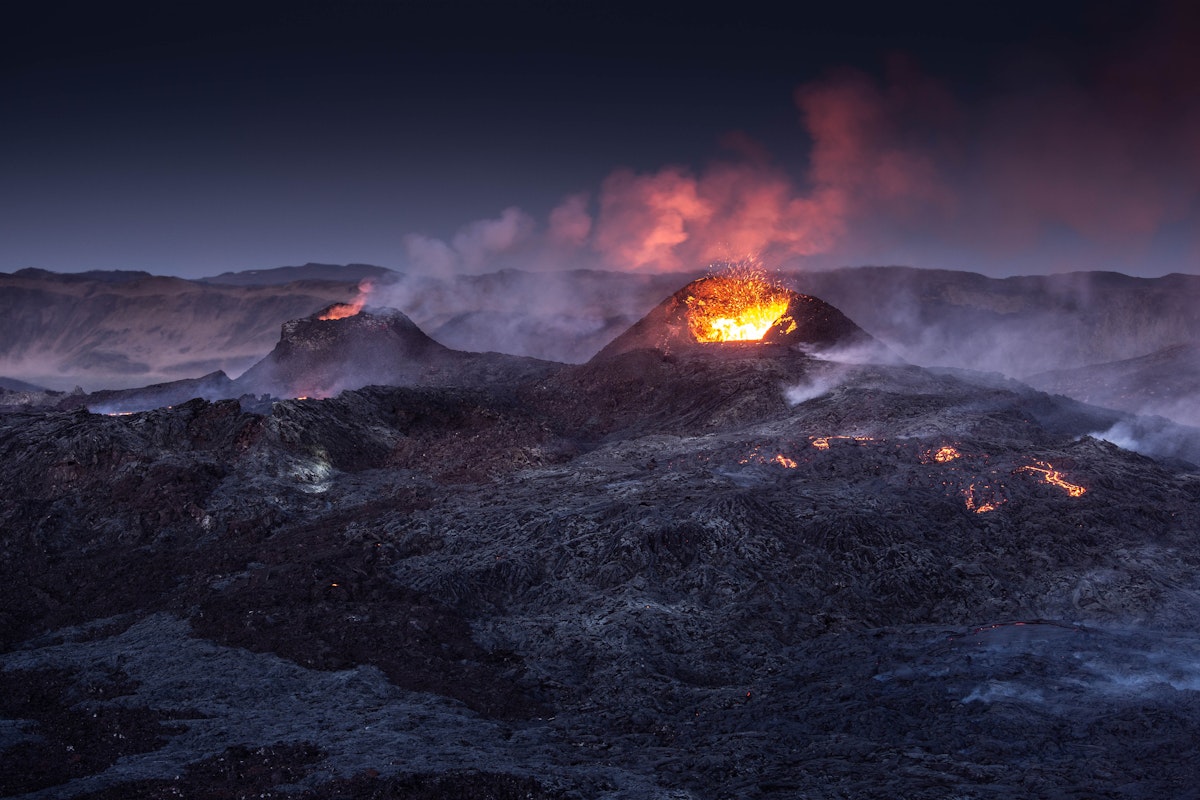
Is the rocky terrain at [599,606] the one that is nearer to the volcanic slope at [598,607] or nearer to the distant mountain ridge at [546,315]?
the volcanic slope at [598,607]

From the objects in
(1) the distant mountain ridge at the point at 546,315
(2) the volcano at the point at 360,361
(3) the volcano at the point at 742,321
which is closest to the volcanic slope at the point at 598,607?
(3) the volcano at the point at 742,321

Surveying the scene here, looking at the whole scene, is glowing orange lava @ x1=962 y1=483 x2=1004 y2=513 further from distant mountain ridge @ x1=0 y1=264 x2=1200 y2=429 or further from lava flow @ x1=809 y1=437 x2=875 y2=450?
distant mountain ridge @ x1=0 y1=264 x2=1200 y2=429

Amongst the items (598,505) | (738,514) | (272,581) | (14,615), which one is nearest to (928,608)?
(738,514)

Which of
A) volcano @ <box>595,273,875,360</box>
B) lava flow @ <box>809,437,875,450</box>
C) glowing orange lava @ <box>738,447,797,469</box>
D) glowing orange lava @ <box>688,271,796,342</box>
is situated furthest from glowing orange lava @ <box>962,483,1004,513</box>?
glowing orange lava @ <box>688,271,796,342</box>

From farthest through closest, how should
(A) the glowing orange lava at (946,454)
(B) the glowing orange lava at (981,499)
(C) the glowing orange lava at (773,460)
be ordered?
1. (C) the glowing orange lava at (773,460)
2. (A) the glowing orange lava at (946,454)
3. (B) the glowing orange lava at (981,499)

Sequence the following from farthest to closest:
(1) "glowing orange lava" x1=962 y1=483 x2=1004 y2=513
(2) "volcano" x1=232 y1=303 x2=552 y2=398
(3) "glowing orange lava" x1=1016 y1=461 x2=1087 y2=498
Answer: (2) "volcano" x1=232 y1=303 x2=552 y2=398 → (3) "glowing orange lava" x1=1016 y1=461 x2=1087 y2=498 → (1) "glowing orange lava" x1=962 y1=483 x2=1004 y2=513

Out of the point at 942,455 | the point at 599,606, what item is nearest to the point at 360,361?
the point at 942,455
